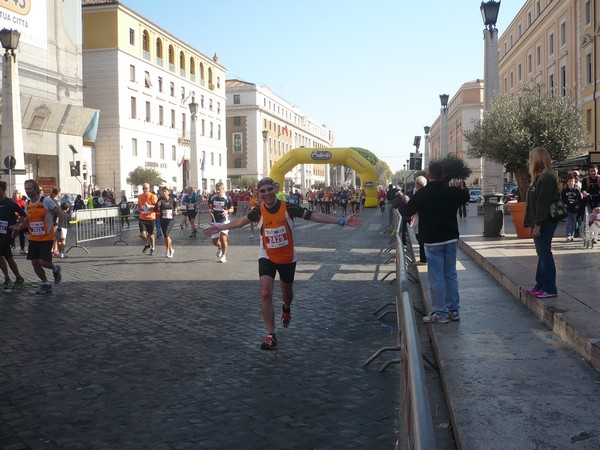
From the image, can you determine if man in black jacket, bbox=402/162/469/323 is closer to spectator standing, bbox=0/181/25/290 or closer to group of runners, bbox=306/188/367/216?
spectator standing, bbox=0/181/25/290

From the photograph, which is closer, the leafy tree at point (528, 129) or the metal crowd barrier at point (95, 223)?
the metal crowd barrier at point (95, 223)

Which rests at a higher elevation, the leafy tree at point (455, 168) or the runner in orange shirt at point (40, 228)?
the leafy tree at point (455, 168)

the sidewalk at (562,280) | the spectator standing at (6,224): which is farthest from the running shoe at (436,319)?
the spectator standing at (6,224)

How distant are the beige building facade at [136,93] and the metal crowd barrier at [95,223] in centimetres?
1988

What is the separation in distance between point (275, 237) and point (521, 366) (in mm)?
2712

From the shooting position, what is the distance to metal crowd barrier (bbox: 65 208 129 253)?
18016 millimetres

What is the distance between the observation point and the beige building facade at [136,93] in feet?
155

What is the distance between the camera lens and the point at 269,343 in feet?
19.9

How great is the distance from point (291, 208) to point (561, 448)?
390 cm

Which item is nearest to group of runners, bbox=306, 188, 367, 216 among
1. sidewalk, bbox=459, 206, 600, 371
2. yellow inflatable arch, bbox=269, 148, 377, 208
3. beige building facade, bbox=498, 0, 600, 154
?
yellow inflatable arch, bbox=269, 148, 377, 208

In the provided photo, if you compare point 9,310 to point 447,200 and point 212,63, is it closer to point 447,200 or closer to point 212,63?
point 447,200

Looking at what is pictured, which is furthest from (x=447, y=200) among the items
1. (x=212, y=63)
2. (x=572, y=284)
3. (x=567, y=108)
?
(x=212, y=63)

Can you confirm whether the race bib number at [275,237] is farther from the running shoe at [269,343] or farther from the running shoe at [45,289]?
the running shoe at [45,289]

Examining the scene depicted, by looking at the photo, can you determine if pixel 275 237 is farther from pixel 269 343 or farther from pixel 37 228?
pixel 37 228
